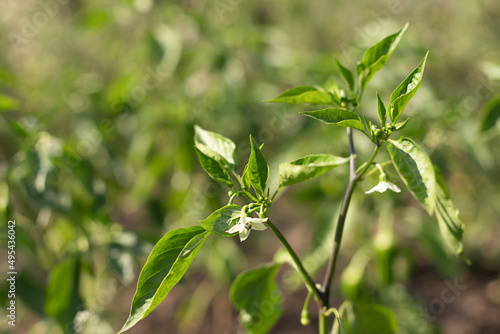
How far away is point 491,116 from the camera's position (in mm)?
810

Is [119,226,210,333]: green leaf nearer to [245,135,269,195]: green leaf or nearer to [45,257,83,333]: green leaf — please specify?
[245,135,269,195]: green leaf

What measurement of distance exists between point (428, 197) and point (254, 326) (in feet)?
1.27

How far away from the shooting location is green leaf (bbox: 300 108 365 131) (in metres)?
0.48

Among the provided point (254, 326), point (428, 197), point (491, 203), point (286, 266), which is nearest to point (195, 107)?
point (254, 326)

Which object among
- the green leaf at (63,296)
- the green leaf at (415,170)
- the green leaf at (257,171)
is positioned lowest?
the green leaf at (63,296)

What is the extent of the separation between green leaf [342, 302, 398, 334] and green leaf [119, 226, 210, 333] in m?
0.32

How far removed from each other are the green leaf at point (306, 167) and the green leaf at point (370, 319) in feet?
0.90

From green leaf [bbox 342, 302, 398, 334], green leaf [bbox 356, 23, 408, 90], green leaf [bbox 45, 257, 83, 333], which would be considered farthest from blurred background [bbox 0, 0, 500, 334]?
green leaf [bbox 342, 302, 398, 334]

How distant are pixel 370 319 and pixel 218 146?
340 millimetres

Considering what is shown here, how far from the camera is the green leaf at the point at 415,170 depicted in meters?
0.45

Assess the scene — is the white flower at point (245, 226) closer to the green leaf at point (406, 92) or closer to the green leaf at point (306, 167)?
the green leaf at point (306, 167)

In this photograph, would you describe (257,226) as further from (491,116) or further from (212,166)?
(491,116)

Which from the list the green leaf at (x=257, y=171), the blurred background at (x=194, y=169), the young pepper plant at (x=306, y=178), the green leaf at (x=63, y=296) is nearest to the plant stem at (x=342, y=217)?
the young pepper plant at (x=306, y=178)

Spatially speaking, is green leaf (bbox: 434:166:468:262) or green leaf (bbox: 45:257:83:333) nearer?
green leaf (bbox: 434:166:468:262)
